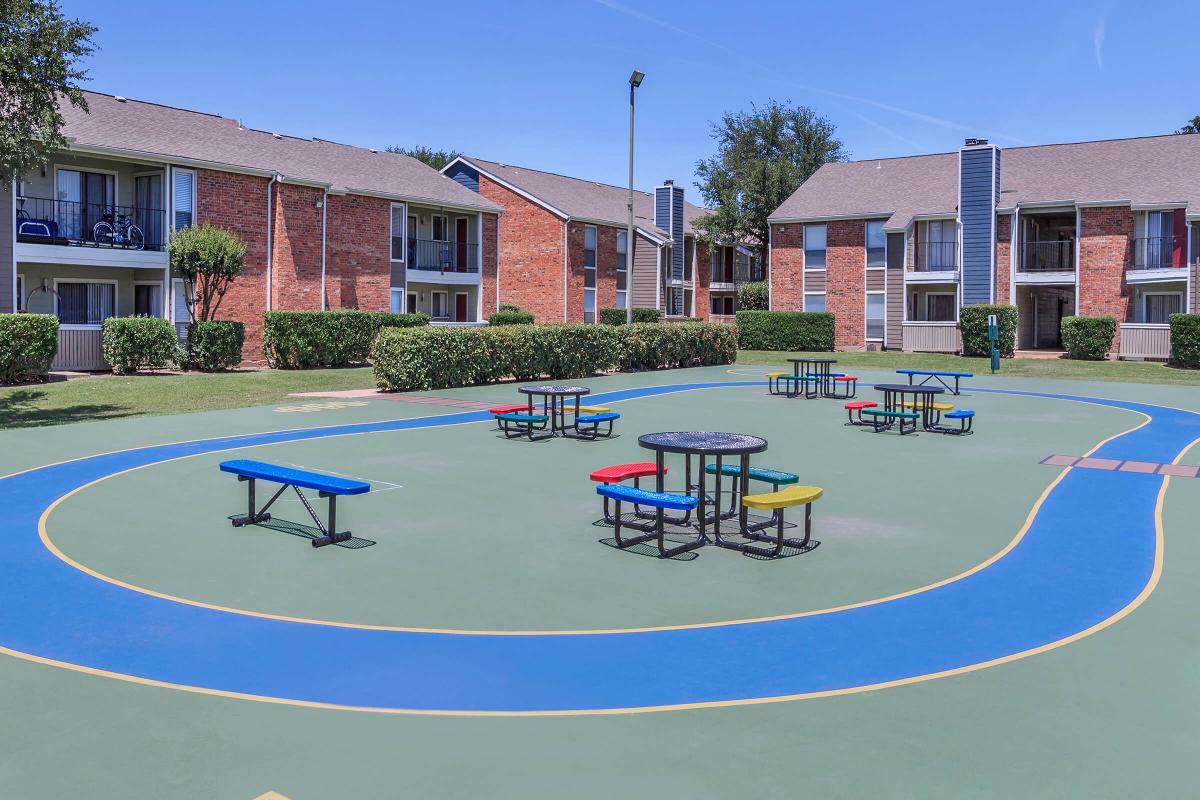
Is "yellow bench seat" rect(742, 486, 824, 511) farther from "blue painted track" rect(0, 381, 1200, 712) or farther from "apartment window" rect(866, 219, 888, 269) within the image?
"apartment window" rect(866, 219, 888, 269)

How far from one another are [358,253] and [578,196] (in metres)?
18.1

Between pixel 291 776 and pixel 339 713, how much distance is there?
765 mm

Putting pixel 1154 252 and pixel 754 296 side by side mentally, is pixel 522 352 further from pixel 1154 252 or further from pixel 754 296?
pixel 754 296

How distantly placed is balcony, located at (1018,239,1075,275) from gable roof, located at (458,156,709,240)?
19158 millimetres

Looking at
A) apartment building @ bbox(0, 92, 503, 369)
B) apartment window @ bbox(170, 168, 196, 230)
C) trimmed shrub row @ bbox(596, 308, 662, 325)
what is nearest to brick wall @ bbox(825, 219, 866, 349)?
trimmed shrub row @ bbox(596, 308, 662, 325)

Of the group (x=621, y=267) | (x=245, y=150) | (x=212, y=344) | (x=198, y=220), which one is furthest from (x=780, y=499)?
(x=621, y=267)

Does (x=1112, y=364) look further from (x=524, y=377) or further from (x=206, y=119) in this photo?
(x=206, y=119)

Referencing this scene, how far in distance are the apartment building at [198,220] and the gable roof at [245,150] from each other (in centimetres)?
7

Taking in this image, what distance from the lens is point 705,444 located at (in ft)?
33.0

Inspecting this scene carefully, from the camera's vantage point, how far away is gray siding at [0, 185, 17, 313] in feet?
91.2

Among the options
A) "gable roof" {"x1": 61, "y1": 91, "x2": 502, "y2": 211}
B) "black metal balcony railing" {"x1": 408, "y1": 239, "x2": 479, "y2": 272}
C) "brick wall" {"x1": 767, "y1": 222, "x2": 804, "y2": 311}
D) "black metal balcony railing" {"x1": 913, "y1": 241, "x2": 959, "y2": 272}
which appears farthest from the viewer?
"brick wall" {"x1": 767, "y1": 222, "x2": 804, "y2": 311}

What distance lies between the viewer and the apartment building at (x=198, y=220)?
29.6 m

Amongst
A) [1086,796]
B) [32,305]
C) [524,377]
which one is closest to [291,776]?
[1086,796]

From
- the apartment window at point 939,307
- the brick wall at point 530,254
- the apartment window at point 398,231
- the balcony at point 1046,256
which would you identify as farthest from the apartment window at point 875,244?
the apartment window at point 398,231
